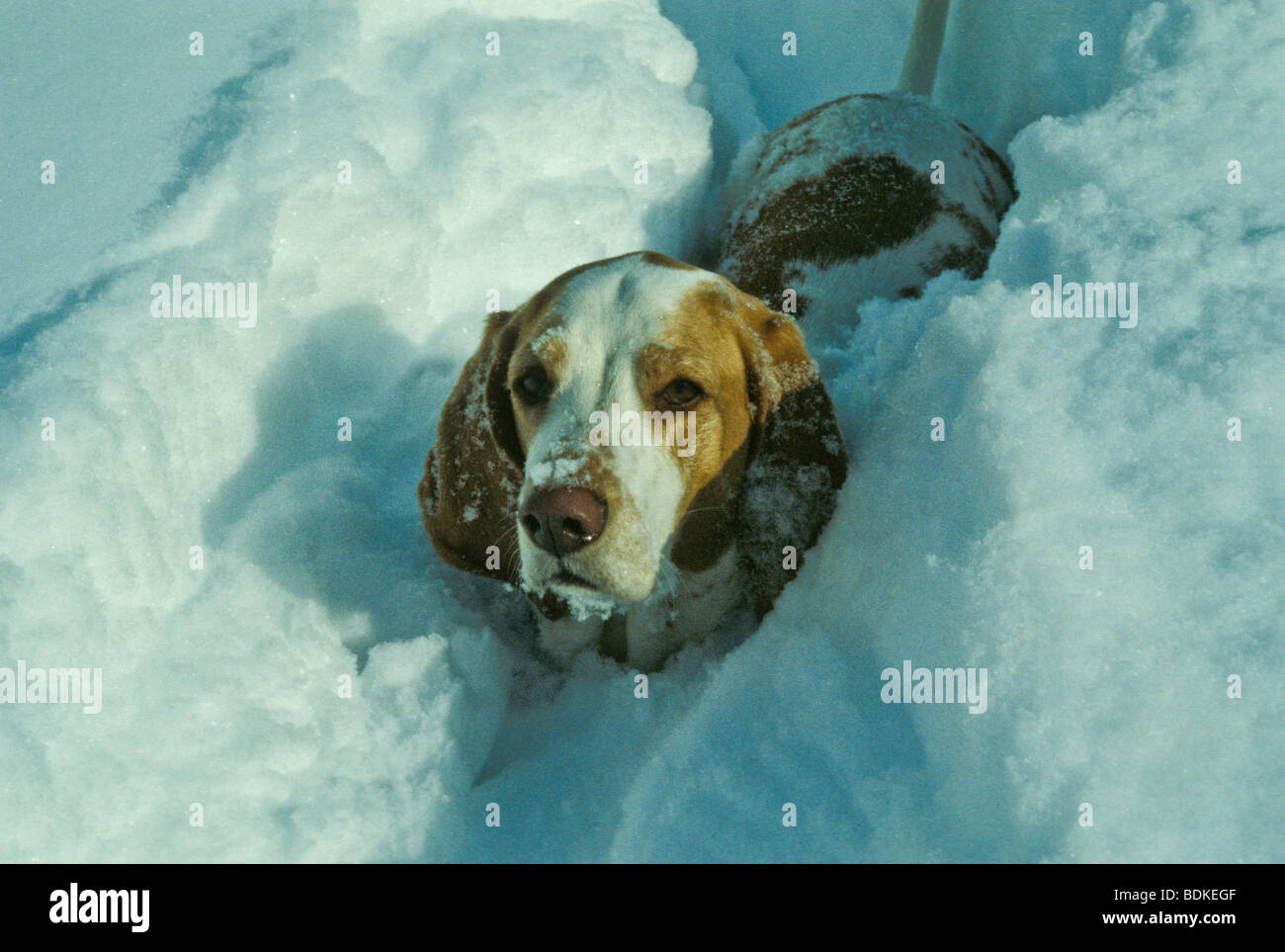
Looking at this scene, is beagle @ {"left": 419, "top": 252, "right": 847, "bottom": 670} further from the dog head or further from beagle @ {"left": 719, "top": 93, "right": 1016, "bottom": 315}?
beagle @ {"left": 719, "top": 93, "right": 1016, "bottom": 315}

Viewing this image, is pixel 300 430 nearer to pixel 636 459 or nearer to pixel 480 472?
pixel 480 472

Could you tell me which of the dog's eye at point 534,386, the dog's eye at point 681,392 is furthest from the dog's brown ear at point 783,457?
the dog's eye at point 534,386

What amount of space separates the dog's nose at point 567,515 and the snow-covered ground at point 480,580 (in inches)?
20.1

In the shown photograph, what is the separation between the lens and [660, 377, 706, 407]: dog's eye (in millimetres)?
2377

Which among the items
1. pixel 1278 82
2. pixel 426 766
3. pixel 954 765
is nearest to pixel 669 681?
pixel 426 766

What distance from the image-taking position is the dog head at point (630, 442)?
2170 millimetres

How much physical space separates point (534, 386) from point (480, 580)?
0.80 metres

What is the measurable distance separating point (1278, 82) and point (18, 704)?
339cm

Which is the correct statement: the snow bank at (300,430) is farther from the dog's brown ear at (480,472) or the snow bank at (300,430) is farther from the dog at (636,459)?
the dog at (636,459)

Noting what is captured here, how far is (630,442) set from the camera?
2.25 metres

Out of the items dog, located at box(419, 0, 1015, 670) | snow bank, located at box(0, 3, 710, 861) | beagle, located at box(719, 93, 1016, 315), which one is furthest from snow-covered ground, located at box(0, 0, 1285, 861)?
beagle, located at box(719, 93, 1016, 315)

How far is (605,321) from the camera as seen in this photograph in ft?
8.01

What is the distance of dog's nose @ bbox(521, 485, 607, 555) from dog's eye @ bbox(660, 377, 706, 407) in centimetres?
39
